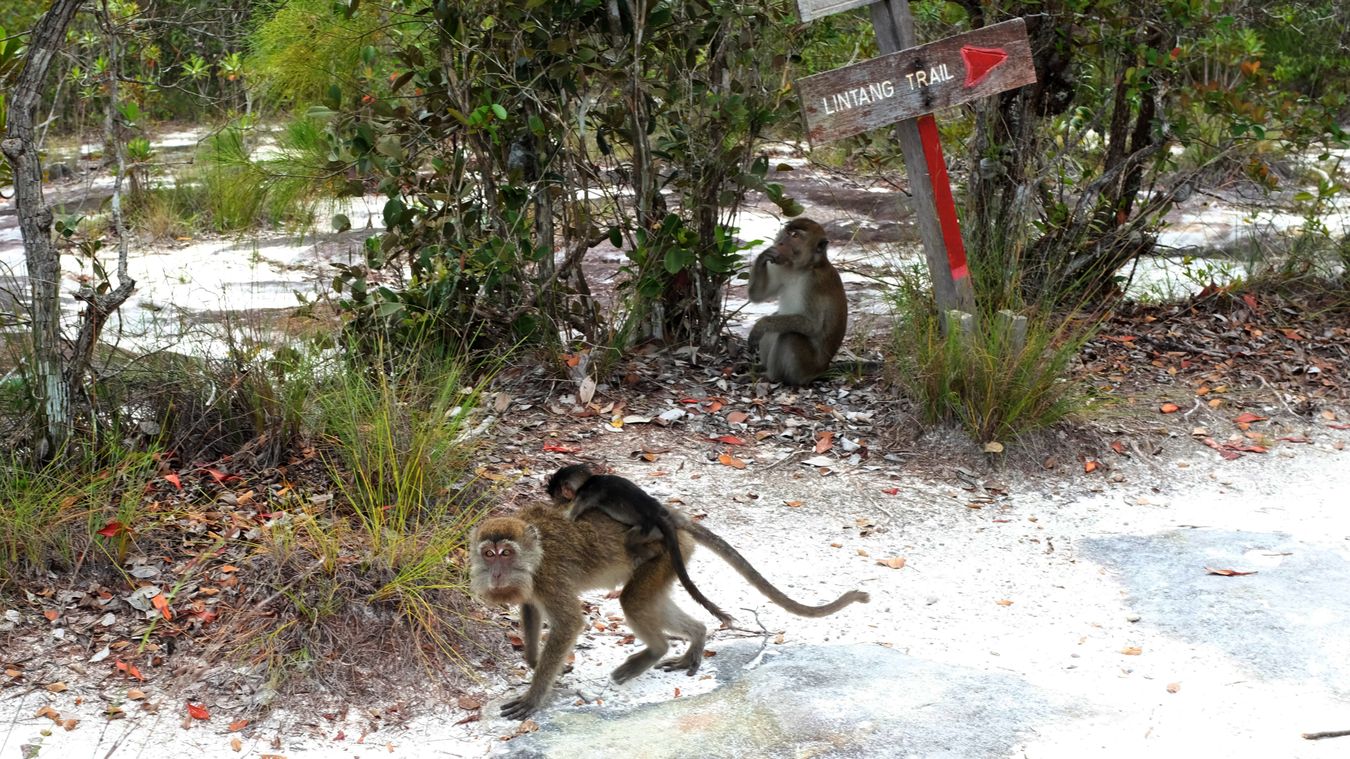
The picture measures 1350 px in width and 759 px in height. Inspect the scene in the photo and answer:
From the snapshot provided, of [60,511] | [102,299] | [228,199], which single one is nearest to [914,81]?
[102,299]

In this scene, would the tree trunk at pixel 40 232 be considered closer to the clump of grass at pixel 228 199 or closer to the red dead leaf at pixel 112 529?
the red dead leaf at pixel 112 529

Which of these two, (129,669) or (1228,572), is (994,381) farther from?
(129,669)

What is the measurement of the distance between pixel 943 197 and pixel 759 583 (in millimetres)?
2798

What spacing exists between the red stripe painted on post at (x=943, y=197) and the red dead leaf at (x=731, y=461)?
142 centimetres

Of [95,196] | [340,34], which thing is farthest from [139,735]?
[95,196]

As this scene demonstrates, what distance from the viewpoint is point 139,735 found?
13.8 feet

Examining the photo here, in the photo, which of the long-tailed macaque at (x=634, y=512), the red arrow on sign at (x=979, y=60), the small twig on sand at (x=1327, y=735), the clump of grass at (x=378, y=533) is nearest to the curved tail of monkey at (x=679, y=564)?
the long-tailed macaque at (x=634, y=512)

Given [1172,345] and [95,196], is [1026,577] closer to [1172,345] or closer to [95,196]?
[1172,345]

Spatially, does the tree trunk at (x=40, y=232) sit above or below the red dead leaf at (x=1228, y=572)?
above

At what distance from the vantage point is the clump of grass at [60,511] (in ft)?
15.9

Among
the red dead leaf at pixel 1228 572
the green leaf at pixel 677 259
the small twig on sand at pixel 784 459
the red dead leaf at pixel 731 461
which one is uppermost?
the green leaf at pixel 677 259

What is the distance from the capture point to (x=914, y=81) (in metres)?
6.32

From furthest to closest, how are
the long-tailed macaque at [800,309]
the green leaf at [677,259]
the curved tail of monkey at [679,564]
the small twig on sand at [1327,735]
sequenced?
the long-tailed macaque at [800,309]
the green leaf at [677,259]
the curved tail of monkey at [679,564]
the small twig on sand at [1327,735]

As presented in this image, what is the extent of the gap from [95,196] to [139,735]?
31.6 ft
